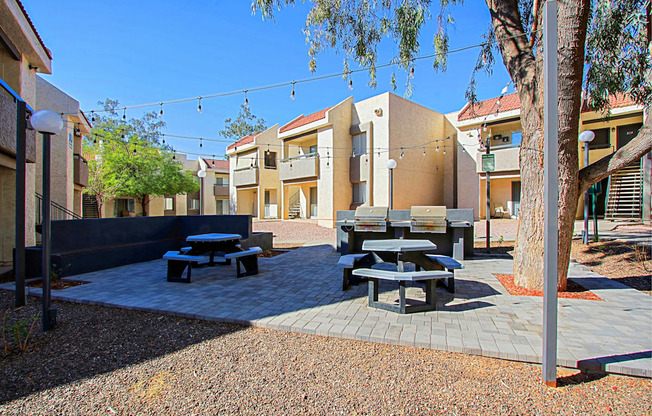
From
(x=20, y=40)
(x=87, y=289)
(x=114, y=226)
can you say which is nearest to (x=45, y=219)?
(x=87, y=289)

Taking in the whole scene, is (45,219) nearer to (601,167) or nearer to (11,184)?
(11,184)

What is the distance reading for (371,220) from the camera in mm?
7750

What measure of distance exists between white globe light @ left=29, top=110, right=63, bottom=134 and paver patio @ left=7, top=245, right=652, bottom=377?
244cm

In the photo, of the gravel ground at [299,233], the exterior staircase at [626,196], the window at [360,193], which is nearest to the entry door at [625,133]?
the exterior staircase at [626,196]

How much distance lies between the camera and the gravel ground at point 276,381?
2338mm

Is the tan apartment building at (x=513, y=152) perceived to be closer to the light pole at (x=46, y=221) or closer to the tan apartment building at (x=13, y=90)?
the light pole at (x=46, y=221)

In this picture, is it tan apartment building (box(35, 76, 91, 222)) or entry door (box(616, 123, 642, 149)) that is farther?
entry door (box(616, 123, 642, 149))

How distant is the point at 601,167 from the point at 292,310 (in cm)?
496

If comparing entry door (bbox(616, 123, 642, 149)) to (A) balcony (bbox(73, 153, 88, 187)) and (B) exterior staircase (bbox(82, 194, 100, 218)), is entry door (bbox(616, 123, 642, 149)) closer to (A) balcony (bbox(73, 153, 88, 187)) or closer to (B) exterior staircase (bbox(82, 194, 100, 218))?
(A) balcony (bbox(73, 153, 88, 187))

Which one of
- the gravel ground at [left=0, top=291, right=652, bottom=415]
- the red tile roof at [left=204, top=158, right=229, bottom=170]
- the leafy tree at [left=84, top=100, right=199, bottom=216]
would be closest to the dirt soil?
the gravel ground at [left=0, top=291, right=652, bottom=415]

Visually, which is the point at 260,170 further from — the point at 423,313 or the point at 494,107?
the point at 423,313

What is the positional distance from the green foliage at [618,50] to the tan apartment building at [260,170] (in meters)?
18.7

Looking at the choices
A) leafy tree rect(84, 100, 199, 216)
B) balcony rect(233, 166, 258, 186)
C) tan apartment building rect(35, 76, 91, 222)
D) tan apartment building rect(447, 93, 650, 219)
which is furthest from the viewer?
balcony rect(233, 166, 258, 186)

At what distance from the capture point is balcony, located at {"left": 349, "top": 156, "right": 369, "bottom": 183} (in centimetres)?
1894
